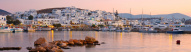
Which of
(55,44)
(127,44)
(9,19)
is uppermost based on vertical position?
(9,19)

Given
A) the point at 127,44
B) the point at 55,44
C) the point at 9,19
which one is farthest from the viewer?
the point at 9,19

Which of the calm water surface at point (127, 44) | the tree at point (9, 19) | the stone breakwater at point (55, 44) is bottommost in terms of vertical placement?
the calm water surface at point (127, 44)

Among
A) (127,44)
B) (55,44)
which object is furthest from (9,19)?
(55,44)

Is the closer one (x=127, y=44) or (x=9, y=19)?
(x=127, y=44)

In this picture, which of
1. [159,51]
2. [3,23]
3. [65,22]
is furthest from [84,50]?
[65,22]

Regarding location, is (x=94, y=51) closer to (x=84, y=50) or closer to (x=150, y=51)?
(x=84, y=50)

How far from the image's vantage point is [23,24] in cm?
10550

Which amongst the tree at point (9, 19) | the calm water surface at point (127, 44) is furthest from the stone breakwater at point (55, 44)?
the tree at point (9, 19)

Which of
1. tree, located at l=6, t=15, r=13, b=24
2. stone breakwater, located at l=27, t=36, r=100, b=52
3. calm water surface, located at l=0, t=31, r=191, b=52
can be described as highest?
tree, located at l=6, t=15, r=13, b=24

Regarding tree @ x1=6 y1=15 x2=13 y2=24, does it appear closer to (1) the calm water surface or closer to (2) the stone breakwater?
(1) the calm water surface

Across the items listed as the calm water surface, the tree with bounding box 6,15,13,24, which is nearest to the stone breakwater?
the calm water surface

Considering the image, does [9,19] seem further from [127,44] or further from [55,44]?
[55,44]

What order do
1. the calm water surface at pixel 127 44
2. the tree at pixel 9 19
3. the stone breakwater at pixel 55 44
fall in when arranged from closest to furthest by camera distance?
the stone breakwater at pixel 55 44 < the calm water surface at pixel 127 44 < the tree at pixel 9 19

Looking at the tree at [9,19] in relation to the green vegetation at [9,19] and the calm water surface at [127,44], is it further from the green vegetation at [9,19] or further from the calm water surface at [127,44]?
the calm water surface at [127,44]
